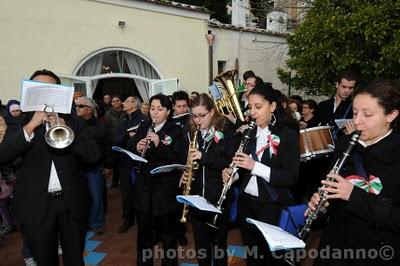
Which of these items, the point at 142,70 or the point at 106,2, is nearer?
the point at 106,2

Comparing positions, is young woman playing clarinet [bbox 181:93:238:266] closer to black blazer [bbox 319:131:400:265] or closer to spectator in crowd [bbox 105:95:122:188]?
black blazer [bbox 319:131:400:265]

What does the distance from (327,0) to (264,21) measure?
1164cm

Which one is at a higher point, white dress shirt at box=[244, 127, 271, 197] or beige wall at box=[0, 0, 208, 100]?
beige wall at box=[0, 0, 208, 100]

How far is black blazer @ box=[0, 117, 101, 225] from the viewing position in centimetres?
279

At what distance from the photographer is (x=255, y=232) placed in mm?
3186

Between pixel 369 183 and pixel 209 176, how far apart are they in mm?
1740

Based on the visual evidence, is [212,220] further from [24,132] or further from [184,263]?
[24,132]

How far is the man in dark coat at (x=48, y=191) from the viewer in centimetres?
289

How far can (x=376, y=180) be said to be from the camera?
221 cm

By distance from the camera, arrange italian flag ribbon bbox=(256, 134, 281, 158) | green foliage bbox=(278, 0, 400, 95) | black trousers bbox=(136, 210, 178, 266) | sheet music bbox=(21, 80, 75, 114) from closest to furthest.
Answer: sheet music bbox=(21, 80, 75, 114) → italian flag ribbon bbox=(256, 134, 281, 158) → black trousers bbox=(136, 210, 178, 266) → green foliage bbox=(278, 0, 400, 95)

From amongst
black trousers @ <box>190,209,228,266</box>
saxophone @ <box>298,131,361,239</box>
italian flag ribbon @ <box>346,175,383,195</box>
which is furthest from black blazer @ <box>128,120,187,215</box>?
italian flag ribbon @ <box>346,175,383,195</box>

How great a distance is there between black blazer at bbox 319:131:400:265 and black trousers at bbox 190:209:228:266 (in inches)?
57.2

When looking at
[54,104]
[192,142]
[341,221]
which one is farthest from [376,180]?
[54,104]

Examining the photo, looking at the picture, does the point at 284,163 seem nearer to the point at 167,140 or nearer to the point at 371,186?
the point at 371,186
